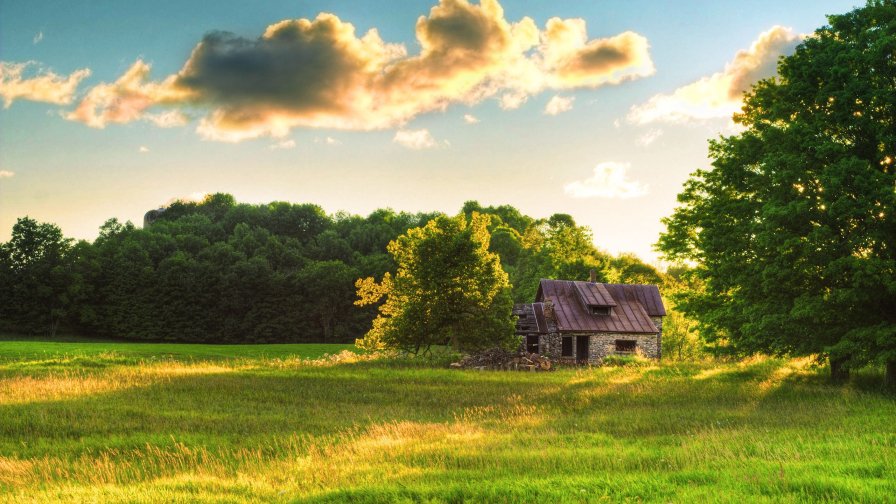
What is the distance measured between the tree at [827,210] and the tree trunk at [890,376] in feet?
0.18

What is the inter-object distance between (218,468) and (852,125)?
72.5ft

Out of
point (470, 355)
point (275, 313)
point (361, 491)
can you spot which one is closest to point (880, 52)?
point (361, 491)

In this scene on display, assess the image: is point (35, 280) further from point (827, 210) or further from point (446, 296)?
point (827, 210)

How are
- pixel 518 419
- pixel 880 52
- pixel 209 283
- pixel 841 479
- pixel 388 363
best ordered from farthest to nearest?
pixel 209 283 → pixel 388 363 → pixel 880 52 → pixel 518 419 → pixel 841 479

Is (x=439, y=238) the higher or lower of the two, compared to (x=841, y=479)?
higher

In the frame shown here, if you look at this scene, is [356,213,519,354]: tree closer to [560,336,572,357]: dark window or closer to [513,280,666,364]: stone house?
[513,280,666,364]: stone house

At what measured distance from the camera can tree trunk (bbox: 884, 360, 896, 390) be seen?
21.6 m

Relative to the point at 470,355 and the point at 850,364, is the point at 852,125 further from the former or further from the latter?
the point at 470,355

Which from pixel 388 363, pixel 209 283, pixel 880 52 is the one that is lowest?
pixel 388 363

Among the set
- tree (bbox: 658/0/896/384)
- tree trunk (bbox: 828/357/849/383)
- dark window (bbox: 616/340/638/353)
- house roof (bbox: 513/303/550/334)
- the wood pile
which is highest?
tree (bbox: 658/0/896/384)

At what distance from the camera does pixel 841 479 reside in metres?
8.70

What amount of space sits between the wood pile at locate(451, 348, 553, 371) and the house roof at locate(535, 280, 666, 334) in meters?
11.2

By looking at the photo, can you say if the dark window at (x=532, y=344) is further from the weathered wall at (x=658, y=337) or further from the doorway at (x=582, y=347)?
the weathered wall at (x=658, y=337)

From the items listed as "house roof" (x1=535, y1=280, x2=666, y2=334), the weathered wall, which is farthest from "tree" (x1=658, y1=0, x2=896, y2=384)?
the weathered wall
